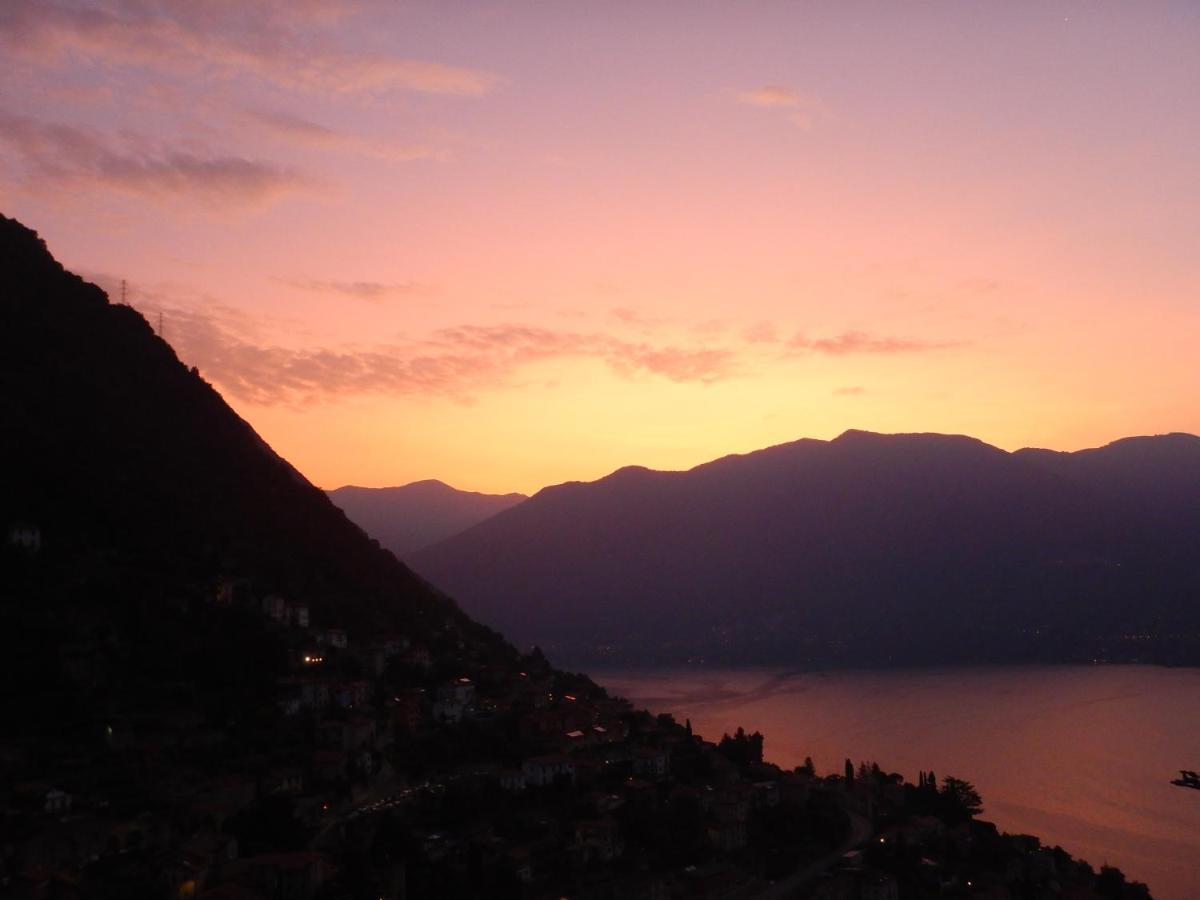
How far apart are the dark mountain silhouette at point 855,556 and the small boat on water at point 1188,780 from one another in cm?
4205

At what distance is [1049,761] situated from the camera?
33.4 meters

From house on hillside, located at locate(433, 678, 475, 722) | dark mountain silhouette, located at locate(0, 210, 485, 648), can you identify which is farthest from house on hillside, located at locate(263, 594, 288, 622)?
house on hillside, located at locate(433, 678, 475, 722)

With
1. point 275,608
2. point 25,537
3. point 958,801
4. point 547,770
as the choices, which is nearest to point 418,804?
point 547,770

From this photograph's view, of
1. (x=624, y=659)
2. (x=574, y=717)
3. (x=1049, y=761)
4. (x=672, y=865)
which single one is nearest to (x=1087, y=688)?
(x=1049, y=761)

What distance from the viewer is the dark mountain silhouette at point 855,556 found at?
83.8m

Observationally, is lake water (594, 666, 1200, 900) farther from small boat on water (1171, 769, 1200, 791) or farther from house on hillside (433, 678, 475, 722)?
house on hillside (433, 678, 475, 722)

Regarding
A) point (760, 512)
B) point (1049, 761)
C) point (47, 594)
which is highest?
point (760, 512)

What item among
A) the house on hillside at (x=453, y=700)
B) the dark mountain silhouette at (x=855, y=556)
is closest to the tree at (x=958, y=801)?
the house on hillside at (x=453, y=700)

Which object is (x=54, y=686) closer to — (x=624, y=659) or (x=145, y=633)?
(x=145, y=633)

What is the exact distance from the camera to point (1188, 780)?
30.6 metres

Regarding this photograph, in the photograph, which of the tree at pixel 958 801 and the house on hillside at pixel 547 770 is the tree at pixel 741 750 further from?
the house on hillside at pixel 547 770

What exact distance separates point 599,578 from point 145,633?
88.2 m

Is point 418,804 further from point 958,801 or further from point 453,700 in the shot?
point 958,801

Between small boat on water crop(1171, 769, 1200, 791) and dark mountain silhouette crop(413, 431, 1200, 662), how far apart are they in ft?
138
